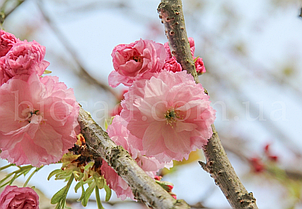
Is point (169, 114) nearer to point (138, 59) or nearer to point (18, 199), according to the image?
point (138, 59)

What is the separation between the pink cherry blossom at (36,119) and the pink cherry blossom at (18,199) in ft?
0.31

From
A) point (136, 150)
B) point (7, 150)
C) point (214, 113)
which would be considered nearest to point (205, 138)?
point (214, 113)

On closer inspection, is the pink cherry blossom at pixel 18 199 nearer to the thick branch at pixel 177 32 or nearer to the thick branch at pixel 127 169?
the thick branch at pixel 127 169

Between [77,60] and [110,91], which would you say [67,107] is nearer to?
[110,91]

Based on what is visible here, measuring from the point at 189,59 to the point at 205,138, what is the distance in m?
0.22

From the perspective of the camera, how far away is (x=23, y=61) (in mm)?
580

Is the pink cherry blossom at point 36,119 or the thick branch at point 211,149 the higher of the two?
the thick branch at point 211,149

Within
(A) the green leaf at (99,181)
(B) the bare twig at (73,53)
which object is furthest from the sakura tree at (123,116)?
(B) the bare twig at (73,53)

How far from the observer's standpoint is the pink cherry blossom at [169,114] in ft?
1.92

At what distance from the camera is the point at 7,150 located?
61cm

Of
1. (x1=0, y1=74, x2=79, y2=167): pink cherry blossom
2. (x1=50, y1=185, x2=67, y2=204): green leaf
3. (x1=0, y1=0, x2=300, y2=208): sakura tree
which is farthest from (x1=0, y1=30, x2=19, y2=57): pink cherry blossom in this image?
(x1=50, y1=185, x2=67, y2=204): green leaf

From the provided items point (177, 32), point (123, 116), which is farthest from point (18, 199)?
point (177, 32)

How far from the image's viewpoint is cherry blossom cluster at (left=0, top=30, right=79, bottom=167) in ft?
1.88

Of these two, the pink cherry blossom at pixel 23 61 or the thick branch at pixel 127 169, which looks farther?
the pink cherry blossom at pixel 23 61
